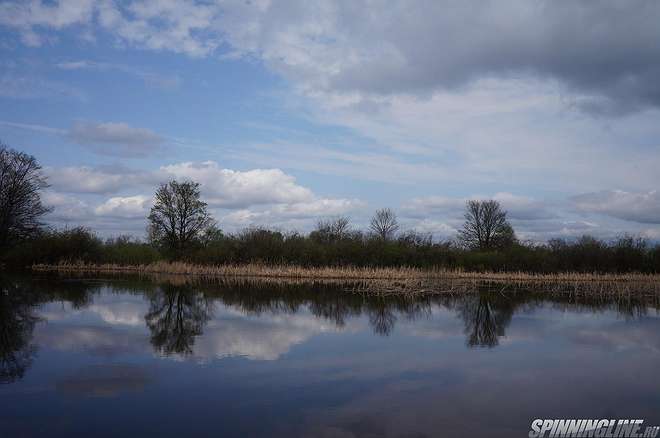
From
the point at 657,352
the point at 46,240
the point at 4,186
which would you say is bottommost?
the point at 657,352

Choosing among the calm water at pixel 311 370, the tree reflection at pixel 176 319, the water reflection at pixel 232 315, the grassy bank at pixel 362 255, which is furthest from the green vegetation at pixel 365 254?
the calm water at pixel 311 370

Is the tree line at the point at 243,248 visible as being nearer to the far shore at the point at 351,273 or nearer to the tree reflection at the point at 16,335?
the far shore at the point at 351,273

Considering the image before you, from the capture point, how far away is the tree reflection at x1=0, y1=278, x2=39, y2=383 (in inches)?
298

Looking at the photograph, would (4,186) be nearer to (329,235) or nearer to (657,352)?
(329,235)

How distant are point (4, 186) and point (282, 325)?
32.0 metres

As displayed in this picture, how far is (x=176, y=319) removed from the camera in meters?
13.3

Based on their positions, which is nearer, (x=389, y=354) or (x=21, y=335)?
(x=389, y=354)

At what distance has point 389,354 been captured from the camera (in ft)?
30.9

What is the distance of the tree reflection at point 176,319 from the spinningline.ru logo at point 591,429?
19.3 feet

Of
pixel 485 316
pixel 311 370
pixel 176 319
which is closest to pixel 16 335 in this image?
pixel 176 319

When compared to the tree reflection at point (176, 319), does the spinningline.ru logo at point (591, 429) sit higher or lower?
lower

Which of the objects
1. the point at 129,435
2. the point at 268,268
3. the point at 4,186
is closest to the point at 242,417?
the point at 129,435

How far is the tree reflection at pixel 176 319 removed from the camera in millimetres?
9836

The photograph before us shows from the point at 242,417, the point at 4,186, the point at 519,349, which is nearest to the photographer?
the point at 242,417
